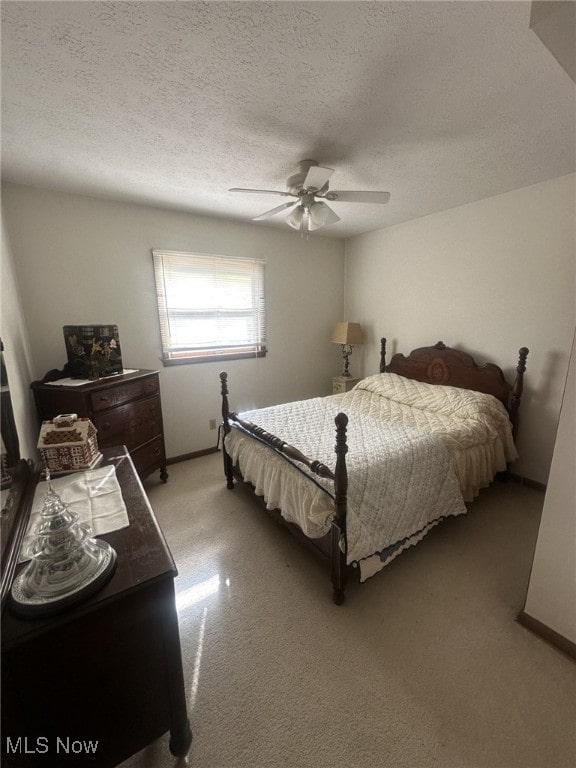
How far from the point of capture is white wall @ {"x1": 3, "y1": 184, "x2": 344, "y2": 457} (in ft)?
7.98

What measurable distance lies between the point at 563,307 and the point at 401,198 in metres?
1.56

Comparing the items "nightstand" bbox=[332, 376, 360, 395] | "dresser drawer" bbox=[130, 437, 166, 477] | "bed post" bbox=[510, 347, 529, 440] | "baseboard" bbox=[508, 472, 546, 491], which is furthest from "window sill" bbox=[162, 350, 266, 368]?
"baseboard" bbox=[508, 472, 546, 491]

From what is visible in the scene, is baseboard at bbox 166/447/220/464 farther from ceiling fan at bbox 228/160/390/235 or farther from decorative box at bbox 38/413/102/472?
ceiling fan at bbox 228/160/390/235

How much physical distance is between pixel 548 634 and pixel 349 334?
9.81 feet

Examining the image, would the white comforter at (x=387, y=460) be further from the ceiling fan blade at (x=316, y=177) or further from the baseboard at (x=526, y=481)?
the ceiling fan blade at (x=316, y=177)

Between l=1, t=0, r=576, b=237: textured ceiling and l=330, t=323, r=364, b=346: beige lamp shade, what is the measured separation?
67.6 inches

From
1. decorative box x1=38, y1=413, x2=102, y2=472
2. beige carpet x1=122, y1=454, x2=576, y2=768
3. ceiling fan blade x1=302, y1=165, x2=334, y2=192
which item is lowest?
beige carpet x1=122, y1=454, x2=576, y2=768

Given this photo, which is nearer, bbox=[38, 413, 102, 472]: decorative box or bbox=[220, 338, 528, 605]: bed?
bbox=[38, 413, 102, 472]: decorative box

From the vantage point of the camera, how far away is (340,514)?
1553mm

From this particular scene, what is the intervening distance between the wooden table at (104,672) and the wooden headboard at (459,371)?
2.86m

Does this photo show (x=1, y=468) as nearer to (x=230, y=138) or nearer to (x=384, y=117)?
(x=230, y=138)

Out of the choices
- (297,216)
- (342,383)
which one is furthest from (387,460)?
(342,383)

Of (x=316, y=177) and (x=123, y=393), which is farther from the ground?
(x=316, y=177)

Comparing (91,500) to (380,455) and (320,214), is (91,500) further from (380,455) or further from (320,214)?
(320,214)
